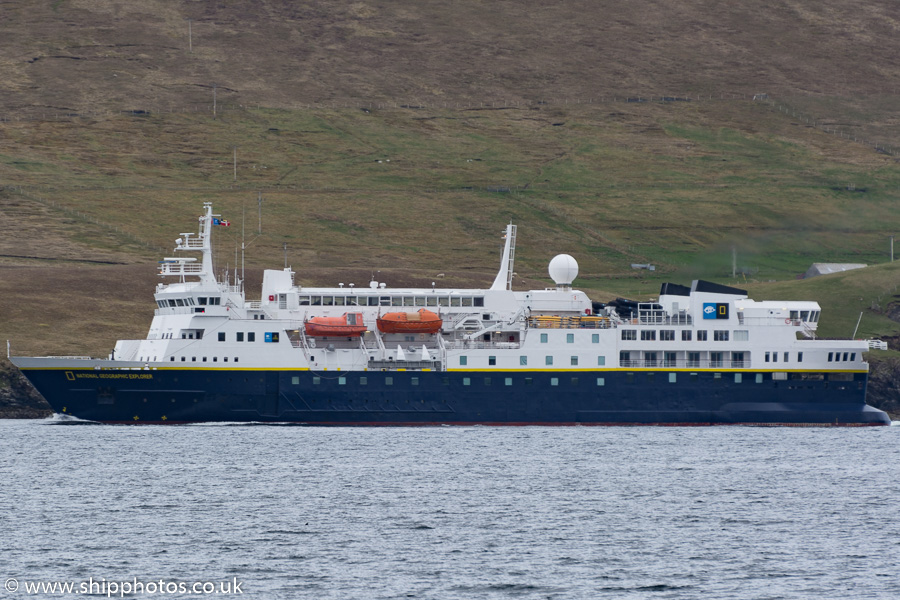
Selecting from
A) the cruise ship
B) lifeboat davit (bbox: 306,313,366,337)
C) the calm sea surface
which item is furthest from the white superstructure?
the calm sea surface

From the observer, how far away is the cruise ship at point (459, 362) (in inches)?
2734

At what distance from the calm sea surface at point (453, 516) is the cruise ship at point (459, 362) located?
5.03m

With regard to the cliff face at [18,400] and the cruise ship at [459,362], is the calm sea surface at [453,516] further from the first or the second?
the cliff face at [18,400]

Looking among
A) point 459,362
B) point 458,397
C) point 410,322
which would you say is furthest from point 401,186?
point 458,397

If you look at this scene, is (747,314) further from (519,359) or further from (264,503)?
(264,503)

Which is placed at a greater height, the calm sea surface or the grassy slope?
the grassy slope

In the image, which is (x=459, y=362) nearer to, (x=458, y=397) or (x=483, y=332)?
(x=458, y=397)

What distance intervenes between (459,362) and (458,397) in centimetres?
194

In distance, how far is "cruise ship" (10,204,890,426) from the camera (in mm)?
69438

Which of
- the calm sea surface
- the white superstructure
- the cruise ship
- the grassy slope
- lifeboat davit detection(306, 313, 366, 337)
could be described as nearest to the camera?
the calm sea surface

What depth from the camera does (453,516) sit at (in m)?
41.8

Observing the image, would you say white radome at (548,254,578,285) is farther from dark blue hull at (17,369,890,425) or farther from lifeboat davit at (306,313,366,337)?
lifeboat davit at (306,313,366,337)

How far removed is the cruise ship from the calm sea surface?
5.03 meters

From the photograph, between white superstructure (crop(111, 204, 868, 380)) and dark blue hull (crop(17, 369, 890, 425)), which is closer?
dark blue hull (crop(17, 369, 890, 425))
